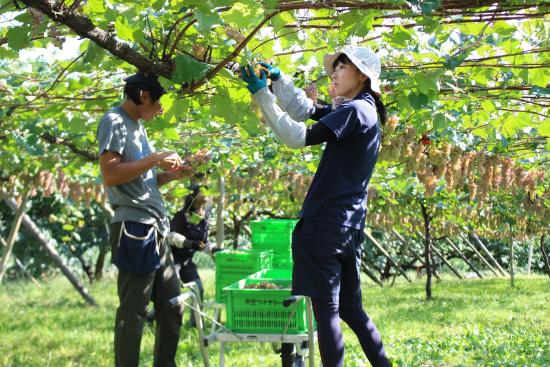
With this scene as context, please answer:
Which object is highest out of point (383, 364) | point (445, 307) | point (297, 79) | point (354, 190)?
point (297, 79)

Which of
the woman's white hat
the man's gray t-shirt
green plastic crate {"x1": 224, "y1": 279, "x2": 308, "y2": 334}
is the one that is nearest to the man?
the man's gray t-shirt

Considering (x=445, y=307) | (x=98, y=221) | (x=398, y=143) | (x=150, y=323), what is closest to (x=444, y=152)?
(x=398, y=143)

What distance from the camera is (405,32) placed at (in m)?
2.66

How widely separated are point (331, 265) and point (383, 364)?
564 millimetres

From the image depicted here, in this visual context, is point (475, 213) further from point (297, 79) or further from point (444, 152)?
point (297, 79)

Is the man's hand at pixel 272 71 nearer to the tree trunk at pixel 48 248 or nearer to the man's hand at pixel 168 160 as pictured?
the man's hand at pixel 168 160

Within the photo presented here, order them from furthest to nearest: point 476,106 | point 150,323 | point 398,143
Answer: point 150,323 < point 398,143 < point 476,106

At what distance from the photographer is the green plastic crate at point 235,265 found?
5.60 metres

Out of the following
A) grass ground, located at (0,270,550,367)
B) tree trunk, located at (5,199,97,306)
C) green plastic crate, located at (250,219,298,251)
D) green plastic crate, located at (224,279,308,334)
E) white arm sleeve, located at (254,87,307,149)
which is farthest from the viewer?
tree trunk, located at (5,199,97,306)

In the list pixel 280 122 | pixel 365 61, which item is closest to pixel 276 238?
pixel 365 61

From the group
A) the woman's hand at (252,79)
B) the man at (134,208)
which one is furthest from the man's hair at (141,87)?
the woman's hand at (252,79)

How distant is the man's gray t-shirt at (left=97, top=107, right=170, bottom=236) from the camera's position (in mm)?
2994

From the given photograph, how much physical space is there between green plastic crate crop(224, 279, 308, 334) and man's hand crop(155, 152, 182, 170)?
813 millimetres

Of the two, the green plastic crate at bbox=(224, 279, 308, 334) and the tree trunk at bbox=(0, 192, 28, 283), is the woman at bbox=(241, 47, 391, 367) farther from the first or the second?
the tree trunk at bbox=(0, 192, 28, 283)
